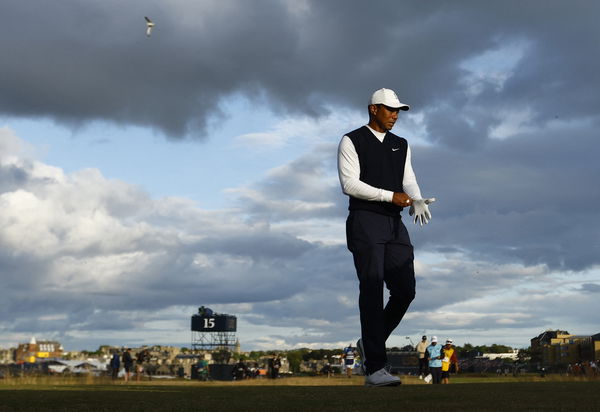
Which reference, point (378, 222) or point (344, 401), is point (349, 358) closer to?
point (378, 222)

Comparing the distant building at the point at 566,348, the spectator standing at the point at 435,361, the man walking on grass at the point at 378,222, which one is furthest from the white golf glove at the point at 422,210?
the distant building at the point at 566,348

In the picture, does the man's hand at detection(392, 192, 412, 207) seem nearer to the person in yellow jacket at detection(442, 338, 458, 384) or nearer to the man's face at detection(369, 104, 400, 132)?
the man's face at detection(369, 104, 400, 132)

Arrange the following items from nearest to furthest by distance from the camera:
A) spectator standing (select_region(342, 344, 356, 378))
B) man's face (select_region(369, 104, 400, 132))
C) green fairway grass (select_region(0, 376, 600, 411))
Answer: green fairway grass (select_region(0, 376, 600, 411))
man's face (select_region(369, 104, 400, 132))
spectator standing (select_region(342, 344, 356, 378))

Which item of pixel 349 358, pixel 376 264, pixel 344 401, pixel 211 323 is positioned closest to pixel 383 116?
pixel 376 264

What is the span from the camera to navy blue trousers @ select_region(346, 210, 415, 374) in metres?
6.94

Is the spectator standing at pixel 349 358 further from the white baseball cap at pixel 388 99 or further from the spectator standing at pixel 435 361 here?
the white baseball cap at pixel 388 99

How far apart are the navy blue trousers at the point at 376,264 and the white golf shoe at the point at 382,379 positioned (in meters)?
0.05

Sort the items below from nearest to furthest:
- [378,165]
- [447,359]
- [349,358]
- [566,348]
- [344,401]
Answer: [344,401]
[378,165]
[447,359]
[349,358]
[566,348]

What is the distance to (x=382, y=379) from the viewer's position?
691 centimetres

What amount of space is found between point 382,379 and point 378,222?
1356mm

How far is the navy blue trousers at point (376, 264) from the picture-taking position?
694cm

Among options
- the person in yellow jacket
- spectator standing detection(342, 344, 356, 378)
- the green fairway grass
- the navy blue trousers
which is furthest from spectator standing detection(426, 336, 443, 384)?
spectator standing detection(342, 344, 356, 378)

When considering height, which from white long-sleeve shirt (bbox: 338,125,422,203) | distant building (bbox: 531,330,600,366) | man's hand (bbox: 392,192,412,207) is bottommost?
distant building (bbox: 531,330,600,366)

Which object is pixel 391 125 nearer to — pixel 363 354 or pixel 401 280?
pixel 401 280
